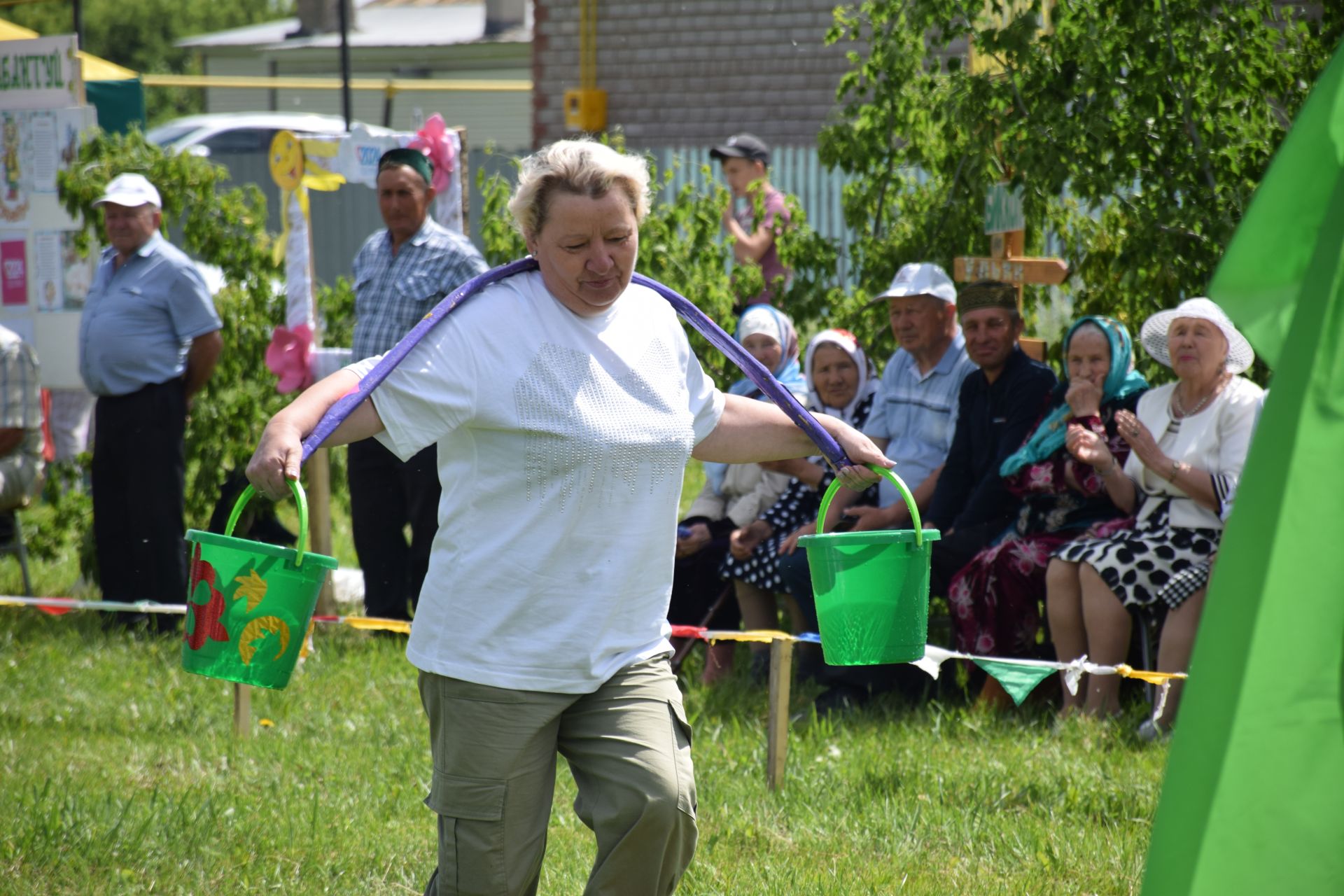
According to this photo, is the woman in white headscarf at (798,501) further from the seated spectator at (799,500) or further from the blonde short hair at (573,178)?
the blonde short hair at (573,178)

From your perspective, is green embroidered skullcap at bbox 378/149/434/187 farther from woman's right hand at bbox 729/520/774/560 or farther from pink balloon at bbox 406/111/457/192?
woman's right hand at bbox 729/520/774/560

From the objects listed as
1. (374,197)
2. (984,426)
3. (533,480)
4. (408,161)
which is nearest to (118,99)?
(408,161)

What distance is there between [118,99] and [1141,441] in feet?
24.5

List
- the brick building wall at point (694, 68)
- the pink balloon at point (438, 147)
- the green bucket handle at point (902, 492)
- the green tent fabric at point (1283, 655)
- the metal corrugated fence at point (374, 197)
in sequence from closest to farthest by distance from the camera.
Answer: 1. the green tent fabric at point (1283, 655)
2. the green bucket handle at point (902, 492)
3. the pink balloon at point (438, 147)
4. the metal corrugated fence at point (374, 197)
5. the brick building wall at point (694, 68)

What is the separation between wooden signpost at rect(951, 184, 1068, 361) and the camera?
647 centimetres

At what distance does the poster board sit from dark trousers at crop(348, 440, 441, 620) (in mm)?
2787

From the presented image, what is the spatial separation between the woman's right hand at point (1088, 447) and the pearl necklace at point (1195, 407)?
30 cm

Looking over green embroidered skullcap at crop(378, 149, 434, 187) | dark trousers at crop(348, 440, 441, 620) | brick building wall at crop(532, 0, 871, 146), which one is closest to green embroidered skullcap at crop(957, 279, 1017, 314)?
green embroidered skullcap at crop(378, 149, 434, 187)

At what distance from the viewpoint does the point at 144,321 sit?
721cm

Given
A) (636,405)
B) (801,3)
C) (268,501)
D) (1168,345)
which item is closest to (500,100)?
(801,3)

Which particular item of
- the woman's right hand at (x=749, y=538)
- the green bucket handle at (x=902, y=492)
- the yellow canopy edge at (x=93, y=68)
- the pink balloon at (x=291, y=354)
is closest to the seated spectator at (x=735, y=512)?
the woman's right hand at (x=749, y=538)

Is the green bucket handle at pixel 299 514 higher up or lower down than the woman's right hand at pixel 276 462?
lower down

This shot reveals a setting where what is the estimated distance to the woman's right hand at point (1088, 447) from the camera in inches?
221

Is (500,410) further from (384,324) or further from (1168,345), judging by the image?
(384,324)
